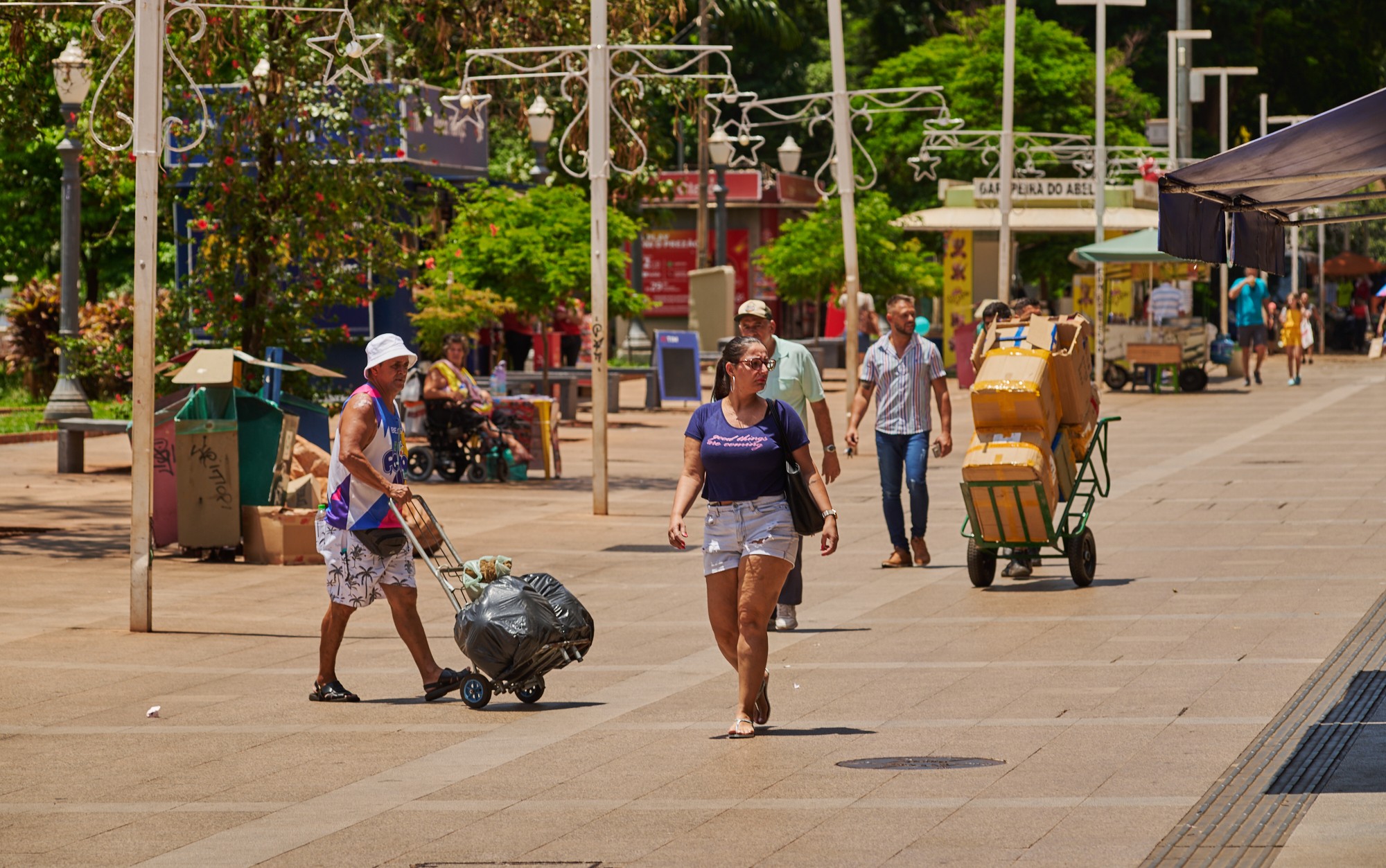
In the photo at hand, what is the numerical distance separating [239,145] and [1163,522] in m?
8.49

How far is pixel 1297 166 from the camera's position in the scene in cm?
797

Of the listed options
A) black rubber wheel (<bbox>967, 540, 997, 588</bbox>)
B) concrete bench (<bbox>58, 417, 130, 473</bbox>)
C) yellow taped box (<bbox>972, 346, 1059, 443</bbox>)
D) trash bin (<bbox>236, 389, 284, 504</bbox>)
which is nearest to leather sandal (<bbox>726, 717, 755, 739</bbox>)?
yellow taped box (<bbox>972, 346, 1059, 443</bbox>)

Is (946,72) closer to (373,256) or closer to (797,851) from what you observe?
(373,256)

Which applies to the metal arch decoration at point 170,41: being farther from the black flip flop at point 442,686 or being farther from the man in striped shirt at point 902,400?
the man in striped shirt at point 902,400

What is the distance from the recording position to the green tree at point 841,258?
128 ft

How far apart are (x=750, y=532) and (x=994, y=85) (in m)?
42.1

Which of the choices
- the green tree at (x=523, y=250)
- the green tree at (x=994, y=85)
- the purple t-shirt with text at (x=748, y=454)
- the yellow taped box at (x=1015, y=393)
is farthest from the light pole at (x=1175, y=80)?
the purple t-shirt with text at (x=748, y=454)

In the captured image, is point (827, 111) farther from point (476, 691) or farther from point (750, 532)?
point (750, 532)

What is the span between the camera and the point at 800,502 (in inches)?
330

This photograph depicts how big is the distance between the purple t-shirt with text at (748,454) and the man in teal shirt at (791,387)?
1732 mm

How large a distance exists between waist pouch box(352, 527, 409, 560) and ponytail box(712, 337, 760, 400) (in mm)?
1671

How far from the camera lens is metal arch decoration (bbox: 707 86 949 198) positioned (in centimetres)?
2509

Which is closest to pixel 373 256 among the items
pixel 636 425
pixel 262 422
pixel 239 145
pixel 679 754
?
pixel 239 145

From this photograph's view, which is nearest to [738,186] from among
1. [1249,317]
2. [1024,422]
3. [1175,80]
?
[1175,80]
